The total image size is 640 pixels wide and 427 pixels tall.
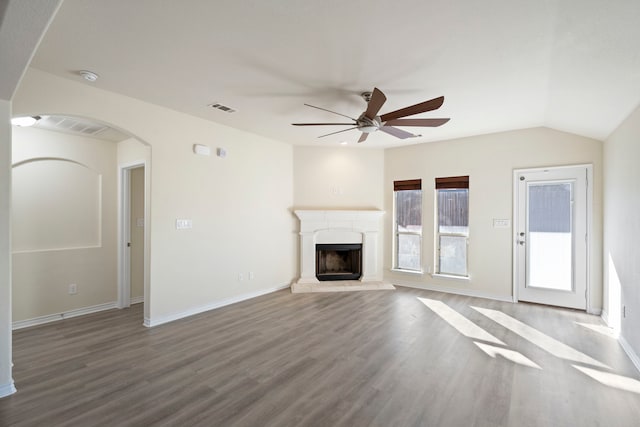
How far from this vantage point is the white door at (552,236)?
4.34 metres

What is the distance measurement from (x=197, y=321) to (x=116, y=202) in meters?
2.34

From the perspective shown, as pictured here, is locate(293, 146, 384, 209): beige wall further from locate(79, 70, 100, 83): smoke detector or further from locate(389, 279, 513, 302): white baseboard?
locate(79, 70, 100, 83): smoke detector

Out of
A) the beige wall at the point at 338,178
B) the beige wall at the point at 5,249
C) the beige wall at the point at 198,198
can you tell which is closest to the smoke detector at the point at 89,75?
the beige wall at the point at 198,198

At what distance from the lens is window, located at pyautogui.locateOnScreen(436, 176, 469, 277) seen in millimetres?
5325

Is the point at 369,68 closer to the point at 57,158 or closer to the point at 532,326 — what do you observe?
the point at 532,326

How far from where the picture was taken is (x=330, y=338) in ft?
11.2

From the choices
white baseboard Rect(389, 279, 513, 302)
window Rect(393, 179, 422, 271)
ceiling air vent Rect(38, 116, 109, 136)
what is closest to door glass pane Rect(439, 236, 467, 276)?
white baseboard Rect(389, 279, 513, 302)

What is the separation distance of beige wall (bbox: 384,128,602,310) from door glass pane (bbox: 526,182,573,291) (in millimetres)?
274

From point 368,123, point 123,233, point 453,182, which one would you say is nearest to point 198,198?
point 123,233

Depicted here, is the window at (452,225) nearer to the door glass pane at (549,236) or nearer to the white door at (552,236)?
the white door at (552,236)

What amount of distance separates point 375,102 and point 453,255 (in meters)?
3.74

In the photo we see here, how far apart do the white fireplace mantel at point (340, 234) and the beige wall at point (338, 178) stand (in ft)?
0.79

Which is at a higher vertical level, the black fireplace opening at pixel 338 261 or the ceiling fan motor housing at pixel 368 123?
the ceiling fan motor housing at pixel 368 123

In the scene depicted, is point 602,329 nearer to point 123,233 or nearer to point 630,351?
point 630,351
